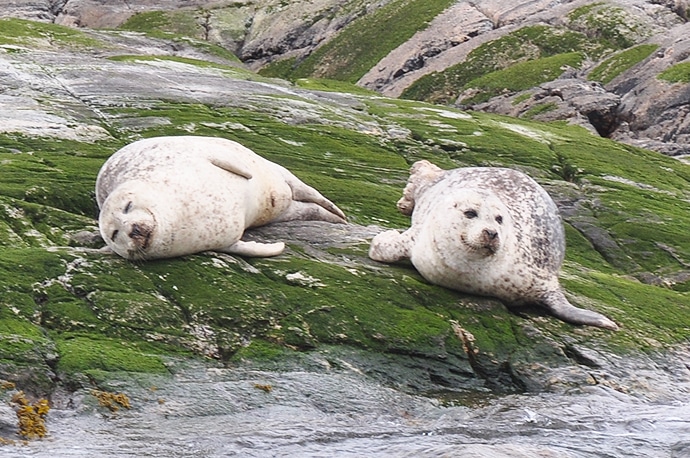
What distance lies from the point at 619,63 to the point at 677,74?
6202 mm

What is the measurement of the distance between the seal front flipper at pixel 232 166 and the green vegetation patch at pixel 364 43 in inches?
1784

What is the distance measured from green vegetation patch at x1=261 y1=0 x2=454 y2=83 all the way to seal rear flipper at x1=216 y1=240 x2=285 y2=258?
45856mm

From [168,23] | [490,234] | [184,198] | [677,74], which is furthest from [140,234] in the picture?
[168,23]

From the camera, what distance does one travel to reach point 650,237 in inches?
795

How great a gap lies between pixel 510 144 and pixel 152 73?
11.0 m

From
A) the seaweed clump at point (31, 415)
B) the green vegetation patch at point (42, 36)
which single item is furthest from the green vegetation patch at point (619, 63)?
the seaweed clump at point (31, 415)

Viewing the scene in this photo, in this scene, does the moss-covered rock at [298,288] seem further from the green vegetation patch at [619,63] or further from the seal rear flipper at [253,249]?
the green vegetation patch at [619,63]

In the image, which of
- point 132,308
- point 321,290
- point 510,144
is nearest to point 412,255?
point 321,290

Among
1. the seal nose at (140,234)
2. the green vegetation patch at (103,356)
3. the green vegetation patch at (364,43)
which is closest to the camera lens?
the green vegetation patch at (103,356)

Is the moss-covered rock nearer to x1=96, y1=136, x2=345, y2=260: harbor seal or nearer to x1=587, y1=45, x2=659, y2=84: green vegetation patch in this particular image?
x1=96, y1=136, x2=345, y2=260: harbor seal

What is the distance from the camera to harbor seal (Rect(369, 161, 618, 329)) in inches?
483

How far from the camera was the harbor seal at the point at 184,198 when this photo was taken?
11852mm

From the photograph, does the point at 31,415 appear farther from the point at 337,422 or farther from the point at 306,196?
the point at 306,196

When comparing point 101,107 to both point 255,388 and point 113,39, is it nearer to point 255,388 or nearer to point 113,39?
point 255,388
